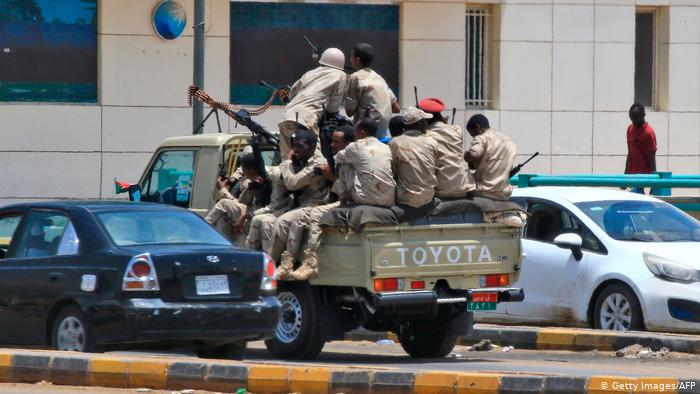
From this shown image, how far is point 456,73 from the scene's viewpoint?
24.6 metres

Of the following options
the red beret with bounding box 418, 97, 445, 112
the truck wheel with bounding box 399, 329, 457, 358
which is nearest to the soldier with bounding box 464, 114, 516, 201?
the red beret with bounding box 418, 97, 445, 112

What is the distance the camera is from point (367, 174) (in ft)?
39.6

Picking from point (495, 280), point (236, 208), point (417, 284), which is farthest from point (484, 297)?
point (236, 208)

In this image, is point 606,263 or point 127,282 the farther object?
point 606,263

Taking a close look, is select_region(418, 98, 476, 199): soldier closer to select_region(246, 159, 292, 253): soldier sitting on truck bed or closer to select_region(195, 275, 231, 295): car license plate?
select_region(246, 159, 292, 253): soldier sitting on truck bed

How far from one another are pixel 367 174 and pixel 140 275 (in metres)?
2.27

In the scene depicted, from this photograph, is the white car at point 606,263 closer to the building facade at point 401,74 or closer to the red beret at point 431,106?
the red beret at point 431,106

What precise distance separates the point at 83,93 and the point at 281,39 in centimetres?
332

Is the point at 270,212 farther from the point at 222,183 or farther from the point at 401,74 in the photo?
the point at 401,74

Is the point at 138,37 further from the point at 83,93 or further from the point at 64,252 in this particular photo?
the point at 64,252

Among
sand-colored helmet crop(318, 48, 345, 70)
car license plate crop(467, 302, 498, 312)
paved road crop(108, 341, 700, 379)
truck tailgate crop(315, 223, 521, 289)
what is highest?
sand-colored helmet crop(318, 48, 345, 70)

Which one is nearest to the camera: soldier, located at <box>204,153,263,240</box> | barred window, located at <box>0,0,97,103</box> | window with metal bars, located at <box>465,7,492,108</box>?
soldier, located at <box>204,153,263,240</box>

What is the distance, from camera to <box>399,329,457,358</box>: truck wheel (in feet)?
42.8

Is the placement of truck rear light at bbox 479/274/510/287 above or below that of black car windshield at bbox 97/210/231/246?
below
